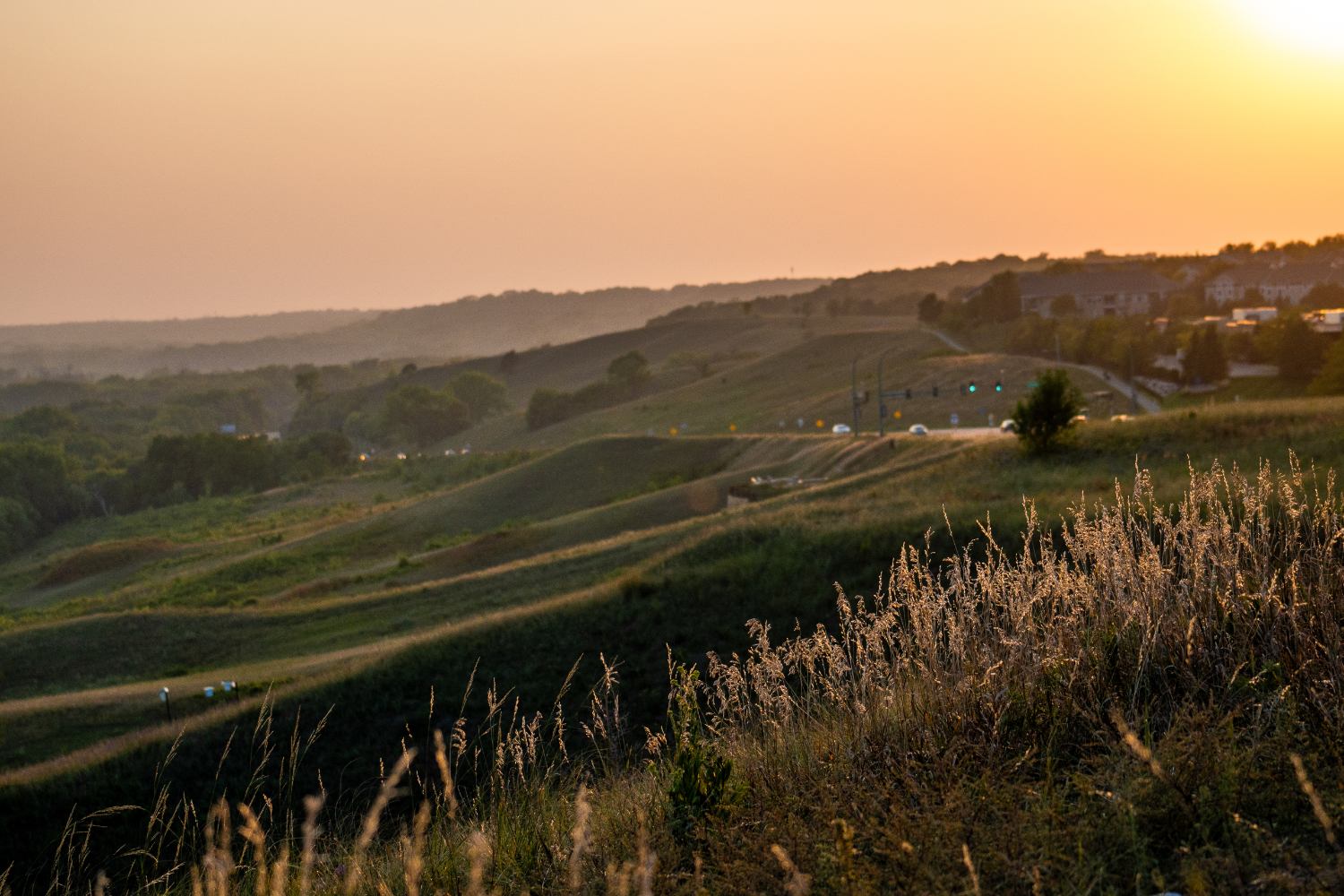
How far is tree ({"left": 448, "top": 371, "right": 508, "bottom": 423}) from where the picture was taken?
6629 inches

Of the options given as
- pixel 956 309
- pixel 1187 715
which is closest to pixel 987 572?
pixel 1187 715

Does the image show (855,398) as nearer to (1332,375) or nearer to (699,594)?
(1332,375)

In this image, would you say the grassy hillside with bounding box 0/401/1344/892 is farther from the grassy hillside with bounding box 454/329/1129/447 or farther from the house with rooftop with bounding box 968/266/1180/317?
the house with rooftop with bounding box 968/266/1180/317

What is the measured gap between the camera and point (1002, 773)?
5.45 m

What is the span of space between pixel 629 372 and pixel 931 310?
39330 millimetres

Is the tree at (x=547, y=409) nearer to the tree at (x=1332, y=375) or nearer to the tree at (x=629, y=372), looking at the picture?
the tree at (x=629, y=372)

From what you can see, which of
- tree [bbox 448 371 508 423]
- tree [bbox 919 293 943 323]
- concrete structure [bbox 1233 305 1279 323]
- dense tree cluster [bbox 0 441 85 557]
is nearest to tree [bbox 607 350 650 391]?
tree [bbox 448 371 508 423]

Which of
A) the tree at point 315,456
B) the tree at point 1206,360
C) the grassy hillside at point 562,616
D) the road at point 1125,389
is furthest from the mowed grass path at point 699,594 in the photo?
the tree at point 315,456

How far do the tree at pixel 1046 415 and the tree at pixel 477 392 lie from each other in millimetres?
129090

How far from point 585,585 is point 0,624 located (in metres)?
31.9

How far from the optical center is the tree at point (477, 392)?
16838 cm

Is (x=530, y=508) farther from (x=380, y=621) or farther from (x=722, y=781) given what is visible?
(x=722, y=781)

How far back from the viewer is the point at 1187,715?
5.43m

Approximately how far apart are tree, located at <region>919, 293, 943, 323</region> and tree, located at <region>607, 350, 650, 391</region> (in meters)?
36.7
